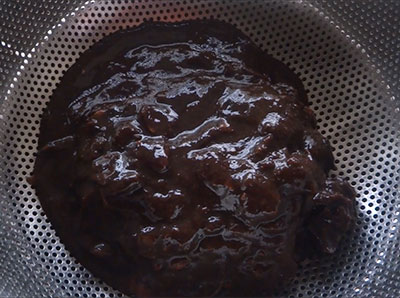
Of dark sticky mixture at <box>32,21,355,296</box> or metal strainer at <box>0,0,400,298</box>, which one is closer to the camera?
dark sticky mixture at <box>32,21,355,296</box>

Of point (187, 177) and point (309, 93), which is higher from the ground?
point (309, 93)

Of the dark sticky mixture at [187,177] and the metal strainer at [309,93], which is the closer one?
the dark sticky mixture at [187,177]

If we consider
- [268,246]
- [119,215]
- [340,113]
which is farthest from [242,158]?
[340,113]

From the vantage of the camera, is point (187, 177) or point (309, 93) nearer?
point (187, 177)

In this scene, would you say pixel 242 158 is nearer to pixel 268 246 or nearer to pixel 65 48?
pixel 268 246
